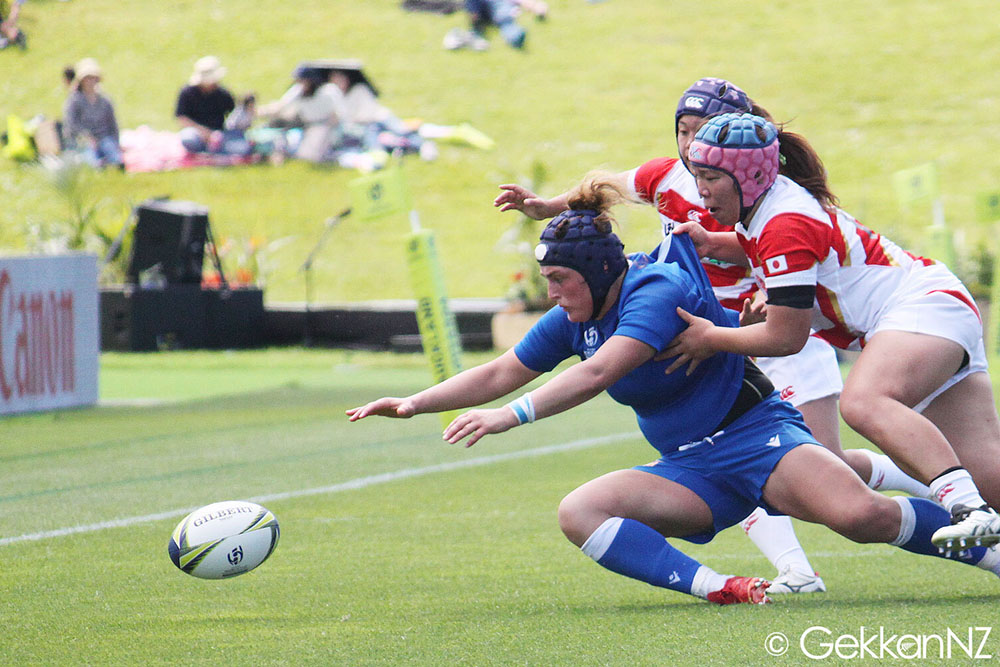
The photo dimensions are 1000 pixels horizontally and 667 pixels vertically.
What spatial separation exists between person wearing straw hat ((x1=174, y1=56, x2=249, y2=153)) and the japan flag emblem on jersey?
2239 cm

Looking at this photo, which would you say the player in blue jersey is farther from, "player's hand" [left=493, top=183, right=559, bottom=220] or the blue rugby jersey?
"player's hand" [left=493, top=183, right=559, bottom=220]

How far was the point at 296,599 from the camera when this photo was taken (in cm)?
511

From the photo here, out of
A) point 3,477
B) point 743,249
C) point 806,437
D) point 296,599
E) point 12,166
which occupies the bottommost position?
point 12,166

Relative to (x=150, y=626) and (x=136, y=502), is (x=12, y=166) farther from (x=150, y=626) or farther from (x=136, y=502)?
(x=150, y=626)

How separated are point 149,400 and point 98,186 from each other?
17.1 metres

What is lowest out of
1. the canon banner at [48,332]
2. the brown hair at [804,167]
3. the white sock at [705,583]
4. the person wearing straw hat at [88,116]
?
the person wearing straw hat at [88,116]

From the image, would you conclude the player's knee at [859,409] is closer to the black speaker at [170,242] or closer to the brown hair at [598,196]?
the brown hair at [598,196]

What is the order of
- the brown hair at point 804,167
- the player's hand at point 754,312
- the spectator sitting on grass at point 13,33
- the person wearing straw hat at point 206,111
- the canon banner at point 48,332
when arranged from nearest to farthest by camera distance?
the brown hair at point 804,167 → the player's hand at point 754,312 → the canon banner at point 48,332 → the person wearing straw hat at point 206,111 → the spectator sitting on grass at point 13,33

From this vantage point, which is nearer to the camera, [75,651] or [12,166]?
[75,651]

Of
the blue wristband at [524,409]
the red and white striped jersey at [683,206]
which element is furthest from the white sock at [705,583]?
the red and white striped jersey at [683,206]

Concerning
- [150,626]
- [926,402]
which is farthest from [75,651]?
[926,402]

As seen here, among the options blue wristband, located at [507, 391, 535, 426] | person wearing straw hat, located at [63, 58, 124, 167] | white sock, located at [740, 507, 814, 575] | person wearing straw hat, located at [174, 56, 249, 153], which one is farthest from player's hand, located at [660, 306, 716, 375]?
person wearing straw hat, located at [174, 56, 249, 153]

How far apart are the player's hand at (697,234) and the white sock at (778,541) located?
100 cm

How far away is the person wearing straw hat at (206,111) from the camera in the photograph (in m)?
25.9
